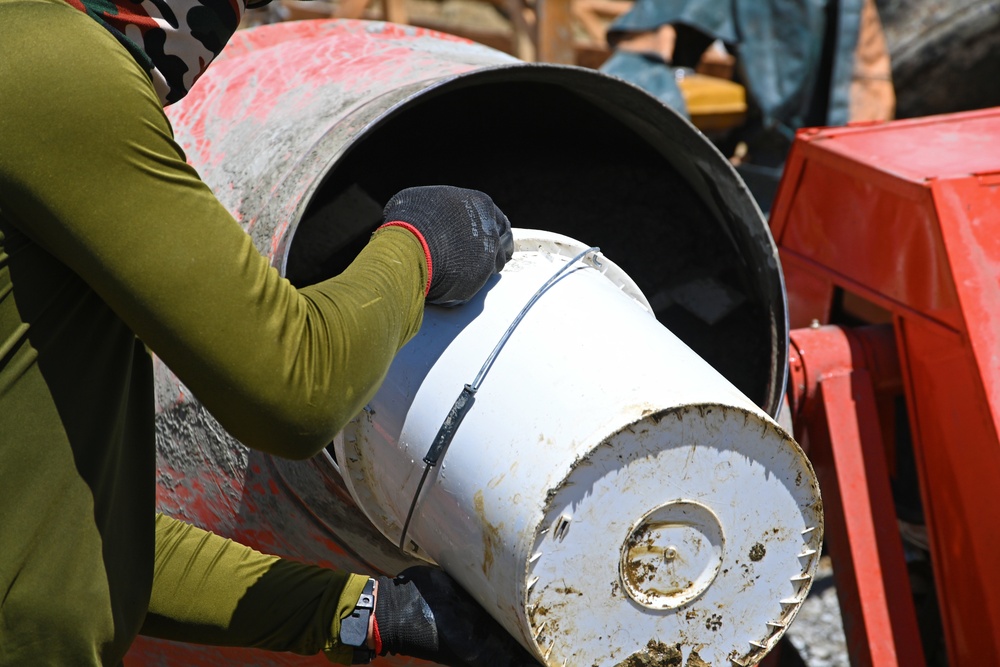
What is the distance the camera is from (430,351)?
48.5 inches

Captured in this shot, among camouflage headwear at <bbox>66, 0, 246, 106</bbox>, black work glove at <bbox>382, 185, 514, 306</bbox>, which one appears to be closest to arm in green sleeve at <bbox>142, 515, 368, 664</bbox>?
black work glove at <bbox>382, 185, 514, 306</bbox>

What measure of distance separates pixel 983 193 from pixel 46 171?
1.48 meters

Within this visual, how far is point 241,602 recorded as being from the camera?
52.8 inches

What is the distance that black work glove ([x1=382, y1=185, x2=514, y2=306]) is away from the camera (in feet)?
3.85

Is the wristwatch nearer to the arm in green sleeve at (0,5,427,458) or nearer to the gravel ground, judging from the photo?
the arm in green sleeve at (0,5,427,458)

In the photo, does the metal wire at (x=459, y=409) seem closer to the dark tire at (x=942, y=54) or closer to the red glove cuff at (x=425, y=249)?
the red glove cuff at (x=425, y=249)

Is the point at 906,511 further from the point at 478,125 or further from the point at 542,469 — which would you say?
the point at 542,469

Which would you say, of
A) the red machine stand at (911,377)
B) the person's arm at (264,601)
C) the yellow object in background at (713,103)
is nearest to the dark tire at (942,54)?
the yellow object in background at (713,103)

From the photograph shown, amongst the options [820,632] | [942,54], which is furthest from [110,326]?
[942,54]

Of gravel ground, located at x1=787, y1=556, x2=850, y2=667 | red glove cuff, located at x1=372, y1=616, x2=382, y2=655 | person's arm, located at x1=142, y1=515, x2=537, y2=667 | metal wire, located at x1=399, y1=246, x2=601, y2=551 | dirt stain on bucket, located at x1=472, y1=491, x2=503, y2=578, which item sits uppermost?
metal wire, located at x1=399, y1=246, x2=601, y2=551

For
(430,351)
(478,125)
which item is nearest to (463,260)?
(430,351)

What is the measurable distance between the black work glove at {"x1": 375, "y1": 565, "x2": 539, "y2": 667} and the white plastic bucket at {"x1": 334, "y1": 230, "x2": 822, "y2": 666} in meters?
0.05

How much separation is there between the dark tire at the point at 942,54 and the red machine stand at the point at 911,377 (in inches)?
98.4

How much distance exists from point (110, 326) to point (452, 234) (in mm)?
391
